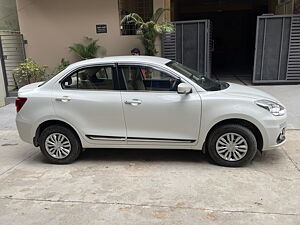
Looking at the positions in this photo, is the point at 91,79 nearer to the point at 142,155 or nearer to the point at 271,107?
the point at 142,155

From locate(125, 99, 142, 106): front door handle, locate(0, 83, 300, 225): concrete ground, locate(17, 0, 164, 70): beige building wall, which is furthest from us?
locate(17, 0, 164, 70): beige building wall

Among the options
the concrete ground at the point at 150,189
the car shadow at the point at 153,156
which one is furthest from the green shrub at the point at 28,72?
the car shadow at the point at 153,156

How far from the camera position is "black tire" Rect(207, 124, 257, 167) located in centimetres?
420

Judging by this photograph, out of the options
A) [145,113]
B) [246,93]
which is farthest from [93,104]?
[246,93]

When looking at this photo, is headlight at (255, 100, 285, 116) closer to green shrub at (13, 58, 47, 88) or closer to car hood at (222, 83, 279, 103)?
car hood at (222, 83, 279, 103)

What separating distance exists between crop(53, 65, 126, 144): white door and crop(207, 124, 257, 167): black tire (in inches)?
52.5

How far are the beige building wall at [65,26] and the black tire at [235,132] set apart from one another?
6.45 m

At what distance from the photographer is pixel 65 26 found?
10297 millimetres

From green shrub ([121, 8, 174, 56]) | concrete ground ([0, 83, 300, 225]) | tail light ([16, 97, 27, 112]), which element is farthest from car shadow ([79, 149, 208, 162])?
green shrub ([121, 8, 174, 56])

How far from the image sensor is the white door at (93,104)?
14.7 ft

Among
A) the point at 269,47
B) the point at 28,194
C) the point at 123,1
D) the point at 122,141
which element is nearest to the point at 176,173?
the point at 122,141

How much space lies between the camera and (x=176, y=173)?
14.0 ft

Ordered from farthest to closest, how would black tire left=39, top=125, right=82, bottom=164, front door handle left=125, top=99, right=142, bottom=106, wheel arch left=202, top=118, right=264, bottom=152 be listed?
black tire left=39, top=125, right=82, bottom=164
front door handle left=125, top=99, right=142, bottom=106
wheel arch left=202, top=118, right=264, bottom=152

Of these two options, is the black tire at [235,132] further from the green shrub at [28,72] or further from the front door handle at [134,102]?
the green shrub at [28,72]
